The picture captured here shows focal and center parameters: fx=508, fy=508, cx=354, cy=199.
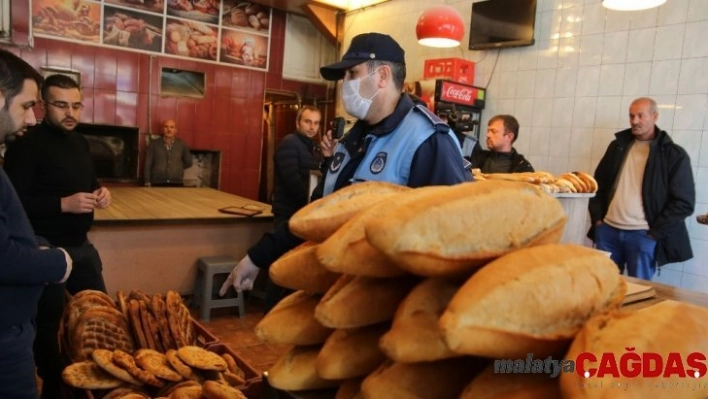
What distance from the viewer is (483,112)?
19.6 feet

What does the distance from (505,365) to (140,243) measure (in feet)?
12.8

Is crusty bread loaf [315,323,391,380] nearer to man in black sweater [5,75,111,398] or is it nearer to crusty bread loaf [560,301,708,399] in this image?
crusty bread loaf [560,301,708,399]

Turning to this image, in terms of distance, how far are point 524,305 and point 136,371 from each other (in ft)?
4.85

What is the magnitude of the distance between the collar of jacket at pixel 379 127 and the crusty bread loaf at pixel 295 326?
1.05 metres

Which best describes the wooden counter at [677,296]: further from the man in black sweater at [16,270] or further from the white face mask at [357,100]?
the man in black sweater at [16,270]

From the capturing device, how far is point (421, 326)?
0.57 metres

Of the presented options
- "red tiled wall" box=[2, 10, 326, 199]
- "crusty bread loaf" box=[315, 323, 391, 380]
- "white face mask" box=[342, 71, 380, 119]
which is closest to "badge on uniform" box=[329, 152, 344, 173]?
"white face mask" box=[342, 71, 380, 119]

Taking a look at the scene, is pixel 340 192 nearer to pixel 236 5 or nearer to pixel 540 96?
pixel 540 96

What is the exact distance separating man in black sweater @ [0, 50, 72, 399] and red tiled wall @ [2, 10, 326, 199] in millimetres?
6134

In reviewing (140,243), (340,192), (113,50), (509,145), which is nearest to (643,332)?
(340,192)

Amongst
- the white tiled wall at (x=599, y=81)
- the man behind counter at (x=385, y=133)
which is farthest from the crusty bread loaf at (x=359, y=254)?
the white tiled wall at (x=599, y=81)

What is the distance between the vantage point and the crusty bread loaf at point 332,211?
0.76m

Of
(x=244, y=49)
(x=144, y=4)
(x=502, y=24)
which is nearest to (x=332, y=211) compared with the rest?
(x=502, y=24)

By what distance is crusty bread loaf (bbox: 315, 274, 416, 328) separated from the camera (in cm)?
67
